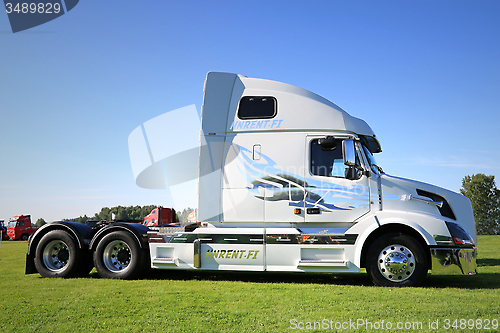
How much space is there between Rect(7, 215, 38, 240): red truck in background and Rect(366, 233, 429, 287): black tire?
42.7m

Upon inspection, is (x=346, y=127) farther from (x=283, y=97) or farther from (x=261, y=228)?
(x=261, y=228)

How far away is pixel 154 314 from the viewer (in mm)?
5230

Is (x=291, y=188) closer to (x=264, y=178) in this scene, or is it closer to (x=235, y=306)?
(x=264, y=178)

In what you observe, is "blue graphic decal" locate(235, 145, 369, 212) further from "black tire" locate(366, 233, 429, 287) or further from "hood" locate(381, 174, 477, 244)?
"black tire" locate(366, 233, 429, 287)

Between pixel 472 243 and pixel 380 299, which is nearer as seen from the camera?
pixel 380 299

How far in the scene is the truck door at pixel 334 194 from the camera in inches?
305

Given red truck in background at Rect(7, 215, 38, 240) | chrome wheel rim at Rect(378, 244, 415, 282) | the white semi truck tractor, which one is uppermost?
the white semi truck tractor

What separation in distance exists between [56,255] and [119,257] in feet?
5.71

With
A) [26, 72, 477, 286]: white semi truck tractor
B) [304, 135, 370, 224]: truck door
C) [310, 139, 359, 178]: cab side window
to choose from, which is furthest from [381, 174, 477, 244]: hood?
[310, 139, 359, 178]: cab side window

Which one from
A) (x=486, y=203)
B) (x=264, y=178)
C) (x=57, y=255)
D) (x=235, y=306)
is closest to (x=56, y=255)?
(x=57, y=255)

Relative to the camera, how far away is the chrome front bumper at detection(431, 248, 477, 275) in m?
7.14

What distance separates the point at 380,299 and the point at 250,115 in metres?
4.52

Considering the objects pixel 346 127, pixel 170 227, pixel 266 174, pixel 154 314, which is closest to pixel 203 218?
pixel 170 227

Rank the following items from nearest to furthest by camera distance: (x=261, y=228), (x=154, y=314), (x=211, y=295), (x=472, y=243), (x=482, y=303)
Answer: (x=154, y=314) < (x=482, y=303) < (x=211, y=295) < (x=472, y=243) < (x=261, y=228)
